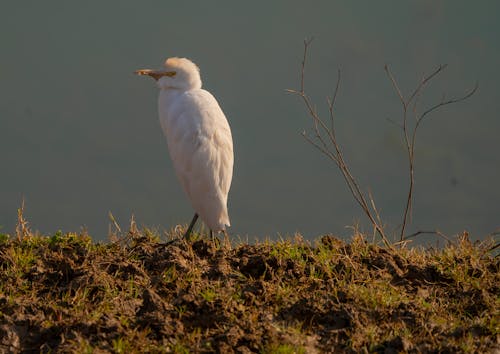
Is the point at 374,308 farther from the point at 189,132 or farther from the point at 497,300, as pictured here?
the point at 189,132

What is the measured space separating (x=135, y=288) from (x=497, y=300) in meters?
3.06

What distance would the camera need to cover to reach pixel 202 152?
26.6 feet

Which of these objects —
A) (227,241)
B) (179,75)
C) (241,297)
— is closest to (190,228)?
(227,241)

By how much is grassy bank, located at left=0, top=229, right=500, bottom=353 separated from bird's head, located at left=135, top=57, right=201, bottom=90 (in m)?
2.04

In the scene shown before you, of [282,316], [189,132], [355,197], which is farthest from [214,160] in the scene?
[282,316]

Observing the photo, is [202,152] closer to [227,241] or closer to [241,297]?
[227,241]

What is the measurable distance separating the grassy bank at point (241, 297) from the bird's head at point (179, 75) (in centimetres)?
204

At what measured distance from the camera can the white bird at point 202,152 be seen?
811cm

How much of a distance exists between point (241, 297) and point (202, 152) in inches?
101

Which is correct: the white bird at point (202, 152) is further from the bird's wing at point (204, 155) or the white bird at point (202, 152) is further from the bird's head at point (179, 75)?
the bird's head at point (179, 75)

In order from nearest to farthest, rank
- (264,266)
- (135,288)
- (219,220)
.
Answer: (135,288) < (264,266) < (219,220)

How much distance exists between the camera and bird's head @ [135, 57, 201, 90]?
8719 millimetres

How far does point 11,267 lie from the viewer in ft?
21.3

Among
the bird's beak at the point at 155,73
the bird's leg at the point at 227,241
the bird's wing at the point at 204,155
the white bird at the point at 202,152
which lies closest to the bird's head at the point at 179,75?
the bird's beak at the point at 155,73
